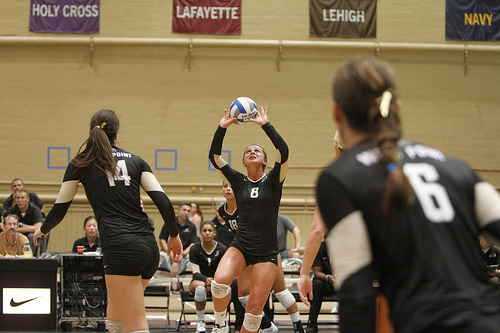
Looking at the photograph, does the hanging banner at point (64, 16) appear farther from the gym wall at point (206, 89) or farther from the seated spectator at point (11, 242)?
the seated spectator at point (11, 242)

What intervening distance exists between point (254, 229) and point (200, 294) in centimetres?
224

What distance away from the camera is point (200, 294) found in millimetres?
7180

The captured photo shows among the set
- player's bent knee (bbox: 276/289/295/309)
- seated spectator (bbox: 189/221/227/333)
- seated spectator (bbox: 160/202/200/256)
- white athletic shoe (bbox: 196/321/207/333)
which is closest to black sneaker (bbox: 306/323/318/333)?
player's bent knee (bbox: 276/289/295/309)

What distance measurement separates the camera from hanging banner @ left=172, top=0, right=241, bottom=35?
1245cm

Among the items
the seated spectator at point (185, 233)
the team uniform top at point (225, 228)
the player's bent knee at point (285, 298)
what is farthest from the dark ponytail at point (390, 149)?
the seated spectator at point (185, 233)

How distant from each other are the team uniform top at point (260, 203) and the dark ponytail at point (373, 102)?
12.0 ft

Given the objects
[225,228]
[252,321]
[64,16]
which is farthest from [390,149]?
[64,16]

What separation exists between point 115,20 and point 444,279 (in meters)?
12.2

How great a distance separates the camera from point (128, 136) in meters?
12.5

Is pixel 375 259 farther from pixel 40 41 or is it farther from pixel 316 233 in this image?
pixel 40 41

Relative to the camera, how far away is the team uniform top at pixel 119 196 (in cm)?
383

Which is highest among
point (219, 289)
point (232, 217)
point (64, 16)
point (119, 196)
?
point (64, 16)

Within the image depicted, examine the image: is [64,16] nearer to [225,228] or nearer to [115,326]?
[225,228]

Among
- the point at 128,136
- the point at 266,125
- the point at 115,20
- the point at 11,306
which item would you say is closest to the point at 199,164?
the point at 128,136
